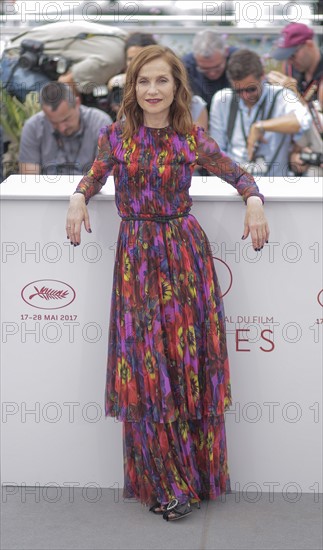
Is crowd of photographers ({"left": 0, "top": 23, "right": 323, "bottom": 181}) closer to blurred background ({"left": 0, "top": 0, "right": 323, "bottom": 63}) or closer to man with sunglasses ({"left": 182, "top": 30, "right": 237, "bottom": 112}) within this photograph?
man with sunglasses ({"left": 182, "top": 30, "right": 237, "bottom": 112})

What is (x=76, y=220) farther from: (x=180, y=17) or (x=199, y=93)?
(x=180, y=17)

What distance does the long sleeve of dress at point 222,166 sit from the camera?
4074mm

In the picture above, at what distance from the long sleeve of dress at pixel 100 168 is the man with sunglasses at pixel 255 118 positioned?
233 centimetres

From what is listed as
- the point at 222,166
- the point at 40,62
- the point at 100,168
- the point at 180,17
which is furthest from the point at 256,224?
the point at 180,17

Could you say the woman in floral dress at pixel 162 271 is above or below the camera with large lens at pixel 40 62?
below

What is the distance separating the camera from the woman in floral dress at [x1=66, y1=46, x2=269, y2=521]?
4.02 metres

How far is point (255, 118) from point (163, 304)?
2.59 meters

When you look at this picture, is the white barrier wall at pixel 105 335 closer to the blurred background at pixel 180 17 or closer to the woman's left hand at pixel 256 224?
the woman's left hand at pixel 256 224

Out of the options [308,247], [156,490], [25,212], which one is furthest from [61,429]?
[308,247]

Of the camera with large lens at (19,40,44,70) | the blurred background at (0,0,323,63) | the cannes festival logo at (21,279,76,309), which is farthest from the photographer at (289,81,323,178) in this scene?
the cannes festival logo at (21,279,76,309)

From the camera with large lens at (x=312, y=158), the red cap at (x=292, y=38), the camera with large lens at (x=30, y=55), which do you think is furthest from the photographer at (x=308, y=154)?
the camera with large lens at (x=30, y=55)

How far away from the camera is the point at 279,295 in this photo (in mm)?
4273

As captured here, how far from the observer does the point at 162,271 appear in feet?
13.3

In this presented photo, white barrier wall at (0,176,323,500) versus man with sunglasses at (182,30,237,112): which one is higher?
man with sunglasses at (182,30,237,112)
